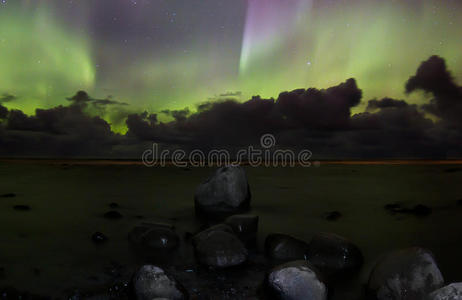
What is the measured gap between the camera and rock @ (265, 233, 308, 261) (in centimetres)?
495

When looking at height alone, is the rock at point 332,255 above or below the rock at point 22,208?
above

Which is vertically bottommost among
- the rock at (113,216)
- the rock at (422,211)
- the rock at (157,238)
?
the rock at (113,216)

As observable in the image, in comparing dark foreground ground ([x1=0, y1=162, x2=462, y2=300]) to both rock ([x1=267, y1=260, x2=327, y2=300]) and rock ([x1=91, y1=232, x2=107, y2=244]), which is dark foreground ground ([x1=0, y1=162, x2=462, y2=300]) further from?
rock ([x1=267, y1=260, x2=327, y2=300])

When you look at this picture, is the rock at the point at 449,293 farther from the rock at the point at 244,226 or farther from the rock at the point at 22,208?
the rock at the point at 22,208

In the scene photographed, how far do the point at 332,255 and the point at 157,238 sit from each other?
9.53ft

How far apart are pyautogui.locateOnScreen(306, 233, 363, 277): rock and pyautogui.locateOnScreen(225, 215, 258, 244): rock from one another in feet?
5.46

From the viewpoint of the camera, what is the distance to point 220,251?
476 cm

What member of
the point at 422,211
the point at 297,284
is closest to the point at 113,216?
the point at 297,284

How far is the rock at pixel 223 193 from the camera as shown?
8688 mm

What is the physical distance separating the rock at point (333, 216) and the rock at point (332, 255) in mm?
4342

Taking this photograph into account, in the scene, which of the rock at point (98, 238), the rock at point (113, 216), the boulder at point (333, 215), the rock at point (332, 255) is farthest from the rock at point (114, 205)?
the rock at point (332, 255)

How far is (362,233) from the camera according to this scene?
750cm

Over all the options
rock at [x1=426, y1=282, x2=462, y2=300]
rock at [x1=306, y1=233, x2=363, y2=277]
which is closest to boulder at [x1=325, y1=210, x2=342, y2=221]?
rock at [x1=306, y1=233, x2=363, y2=277]

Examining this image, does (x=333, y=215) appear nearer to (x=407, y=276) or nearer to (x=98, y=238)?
(x=407, y=276)
